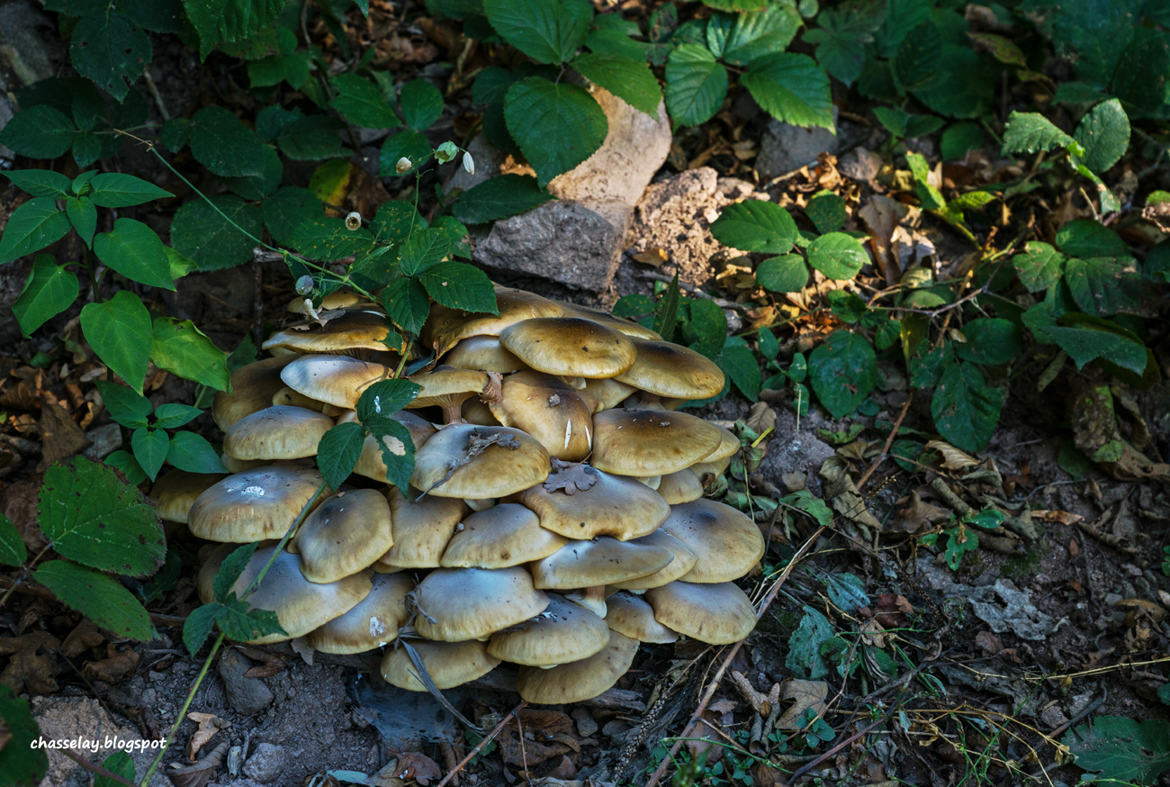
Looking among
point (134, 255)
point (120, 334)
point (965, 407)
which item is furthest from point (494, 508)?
point (965, 407)

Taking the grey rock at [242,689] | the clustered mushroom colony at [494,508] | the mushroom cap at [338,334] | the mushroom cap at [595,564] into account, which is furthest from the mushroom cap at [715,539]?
the grey rock at [242,689]

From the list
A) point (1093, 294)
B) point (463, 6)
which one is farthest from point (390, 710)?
point (1093, 294)

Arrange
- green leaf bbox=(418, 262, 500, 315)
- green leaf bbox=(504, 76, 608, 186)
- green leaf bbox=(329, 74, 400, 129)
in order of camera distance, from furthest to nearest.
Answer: green leaf bbox=(329, 74, 400, 129), green leaf bbox=(504, 76, 608, 186), green leaf bbox=(418, 262, 500, 315)

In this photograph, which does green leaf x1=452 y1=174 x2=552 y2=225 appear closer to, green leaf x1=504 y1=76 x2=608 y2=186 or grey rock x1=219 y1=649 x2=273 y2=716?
green leaf x1=504 y1=76 x2=608 y2=186

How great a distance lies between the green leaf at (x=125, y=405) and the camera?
3420 mm

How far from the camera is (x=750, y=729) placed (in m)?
3.38

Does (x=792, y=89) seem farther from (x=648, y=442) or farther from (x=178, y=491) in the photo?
(x=178, y=491)

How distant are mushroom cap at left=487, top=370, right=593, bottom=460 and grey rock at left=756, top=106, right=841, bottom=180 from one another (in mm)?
2856

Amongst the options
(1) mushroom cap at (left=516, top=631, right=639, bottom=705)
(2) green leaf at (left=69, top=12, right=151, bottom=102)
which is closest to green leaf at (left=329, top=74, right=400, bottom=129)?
(2) green leaf at (left=69, top=12, right=151, bottom=102)

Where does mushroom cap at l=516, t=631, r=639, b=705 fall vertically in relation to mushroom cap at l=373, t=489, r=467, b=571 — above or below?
below

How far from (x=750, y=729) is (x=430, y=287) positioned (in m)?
2.26

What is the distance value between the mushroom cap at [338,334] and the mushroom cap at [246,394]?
7.9 inches

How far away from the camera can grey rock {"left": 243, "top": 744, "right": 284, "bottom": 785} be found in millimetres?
3107

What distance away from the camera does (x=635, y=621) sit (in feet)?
10.8
